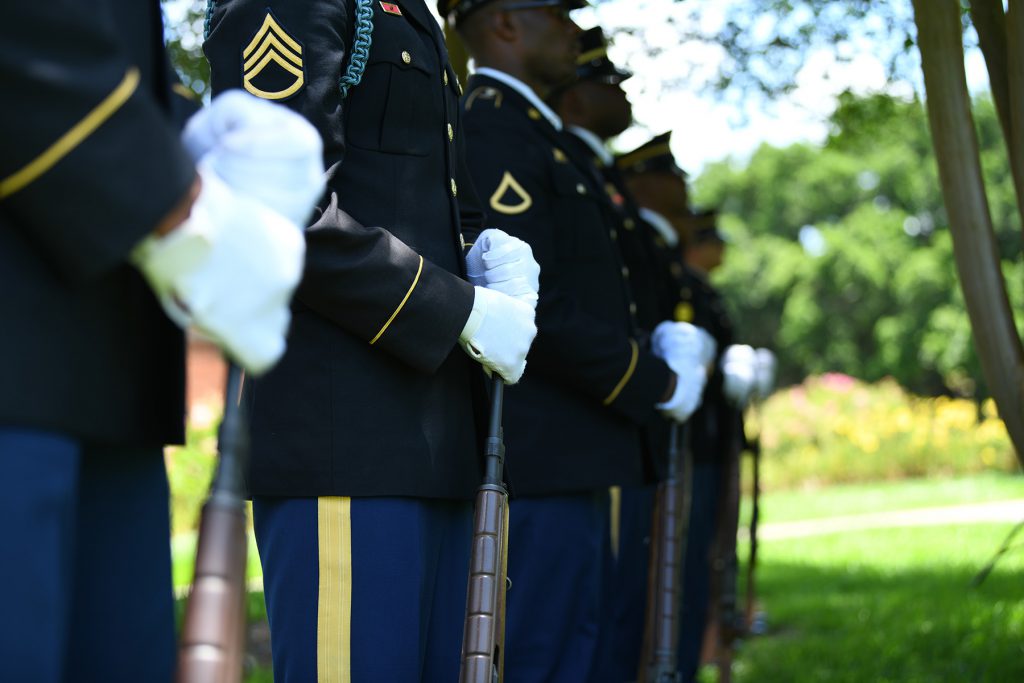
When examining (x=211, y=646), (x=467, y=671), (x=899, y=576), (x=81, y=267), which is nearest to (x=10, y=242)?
(x=81, y=267)

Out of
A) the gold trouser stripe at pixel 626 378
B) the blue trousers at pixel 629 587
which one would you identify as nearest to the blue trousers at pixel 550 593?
the gold trouser stripe at pixel 626 378

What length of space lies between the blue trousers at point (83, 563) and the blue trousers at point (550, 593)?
1524 millimetres

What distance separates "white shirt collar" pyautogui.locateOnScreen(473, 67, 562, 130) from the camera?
3.32 meters

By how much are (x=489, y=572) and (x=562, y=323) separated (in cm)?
102

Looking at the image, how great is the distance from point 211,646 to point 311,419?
762mm

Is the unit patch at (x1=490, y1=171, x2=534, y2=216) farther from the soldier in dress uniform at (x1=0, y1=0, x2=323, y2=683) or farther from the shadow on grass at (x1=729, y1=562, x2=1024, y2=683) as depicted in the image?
the shadow on grass at (x1=729, y1=562, x2=1024, y2=683)

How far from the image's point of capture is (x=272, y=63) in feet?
6.52

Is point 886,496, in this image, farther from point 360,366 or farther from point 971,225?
point 360,366

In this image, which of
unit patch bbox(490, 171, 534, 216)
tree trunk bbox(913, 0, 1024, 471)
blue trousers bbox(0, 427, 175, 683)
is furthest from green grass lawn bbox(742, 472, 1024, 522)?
blue trousers bbox(0, 427, 175, 683)

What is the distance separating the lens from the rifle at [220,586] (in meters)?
1.32

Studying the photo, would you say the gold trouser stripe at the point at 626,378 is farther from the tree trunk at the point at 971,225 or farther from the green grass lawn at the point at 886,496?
the green grass lawn at the point at 886,496

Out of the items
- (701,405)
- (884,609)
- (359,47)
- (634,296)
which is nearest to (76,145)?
(359,47)

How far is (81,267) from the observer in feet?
4.28

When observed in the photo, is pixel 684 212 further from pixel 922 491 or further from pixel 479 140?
pixel 922 491
